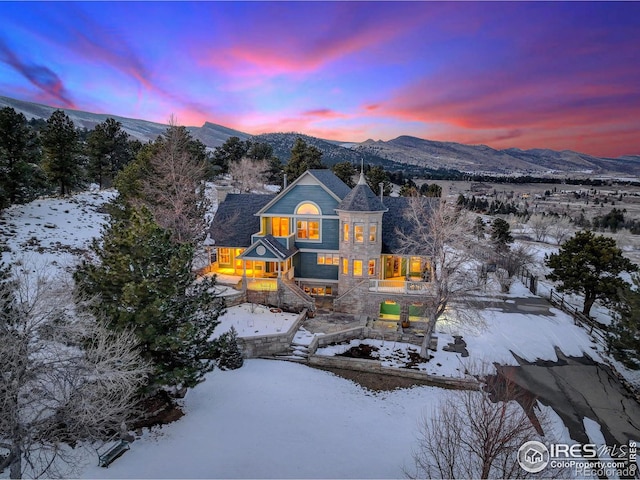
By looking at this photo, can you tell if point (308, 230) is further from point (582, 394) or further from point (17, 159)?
point (17, 159)

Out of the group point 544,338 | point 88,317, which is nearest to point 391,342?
point 544,338

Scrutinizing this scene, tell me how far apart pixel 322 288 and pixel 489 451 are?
20.5 meters

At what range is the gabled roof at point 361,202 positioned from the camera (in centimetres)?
2584

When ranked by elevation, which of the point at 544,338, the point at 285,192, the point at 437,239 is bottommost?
the point at 544,338

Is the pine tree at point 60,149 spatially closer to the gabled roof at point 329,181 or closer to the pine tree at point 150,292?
the gabled roof at point 329,181

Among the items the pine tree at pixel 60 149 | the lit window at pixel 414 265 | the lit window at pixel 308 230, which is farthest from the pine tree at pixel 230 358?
the pine tree at pixel 60 149

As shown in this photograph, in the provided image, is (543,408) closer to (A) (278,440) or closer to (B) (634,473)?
(B) (634,473)

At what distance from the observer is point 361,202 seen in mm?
26047

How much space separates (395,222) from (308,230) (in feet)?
23.4

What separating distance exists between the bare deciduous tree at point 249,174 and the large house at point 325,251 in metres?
28.4

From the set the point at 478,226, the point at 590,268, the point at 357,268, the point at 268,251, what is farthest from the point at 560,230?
the point at 268,251

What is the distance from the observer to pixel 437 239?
824 inches

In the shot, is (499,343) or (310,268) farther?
(310,268)

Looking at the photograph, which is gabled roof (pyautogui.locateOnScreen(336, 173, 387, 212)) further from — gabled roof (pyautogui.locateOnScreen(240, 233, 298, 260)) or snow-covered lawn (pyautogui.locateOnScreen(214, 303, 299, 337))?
snow-covered lawn (pyautogui.locateOnScreen(214, 303, 299, 337))
